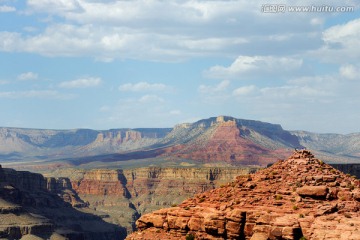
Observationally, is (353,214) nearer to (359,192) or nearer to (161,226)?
(359,192)

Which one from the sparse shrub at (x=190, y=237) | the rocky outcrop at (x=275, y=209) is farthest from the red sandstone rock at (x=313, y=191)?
the sparse shrub at (x=190, y=237)

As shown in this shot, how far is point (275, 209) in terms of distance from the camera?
5241 centimetres

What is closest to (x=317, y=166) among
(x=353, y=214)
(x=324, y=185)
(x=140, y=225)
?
(x=324, y=185)

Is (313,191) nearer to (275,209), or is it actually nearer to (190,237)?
(275,209)

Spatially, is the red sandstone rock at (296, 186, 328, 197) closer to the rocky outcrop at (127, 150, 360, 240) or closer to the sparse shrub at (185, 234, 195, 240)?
the rocky outcrop at (127, 150, 360, 240)

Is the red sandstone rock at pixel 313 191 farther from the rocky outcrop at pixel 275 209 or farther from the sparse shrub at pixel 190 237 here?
the sparse shrub at pixel 190 237

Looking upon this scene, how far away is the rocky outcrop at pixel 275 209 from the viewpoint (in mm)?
49406

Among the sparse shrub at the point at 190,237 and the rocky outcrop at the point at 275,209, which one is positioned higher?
the rocky outcrop at the point at 275,209

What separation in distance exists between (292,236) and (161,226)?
11302mm

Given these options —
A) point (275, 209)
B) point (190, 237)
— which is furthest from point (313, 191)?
point (190, 237)

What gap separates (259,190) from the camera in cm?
5512

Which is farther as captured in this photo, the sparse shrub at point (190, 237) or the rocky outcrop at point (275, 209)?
the sparse shrub at point (190, 237)

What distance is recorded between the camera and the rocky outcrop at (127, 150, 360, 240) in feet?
162

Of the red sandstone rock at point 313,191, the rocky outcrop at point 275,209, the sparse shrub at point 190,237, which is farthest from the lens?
the sparse shrub at point 190,237
